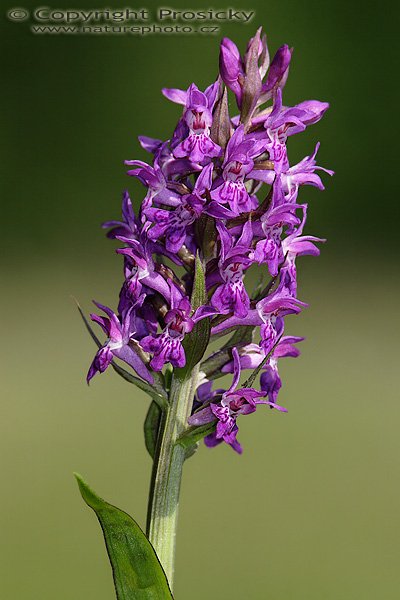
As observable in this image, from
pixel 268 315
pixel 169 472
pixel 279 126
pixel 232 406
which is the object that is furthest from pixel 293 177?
pixel 169 472

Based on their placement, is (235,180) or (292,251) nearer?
(235,180)

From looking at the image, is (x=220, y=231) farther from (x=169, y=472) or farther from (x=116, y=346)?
(x=169, y=472)

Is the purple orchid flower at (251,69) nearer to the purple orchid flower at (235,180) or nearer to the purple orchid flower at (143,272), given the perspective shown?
the purple orchid flower at (235,180)

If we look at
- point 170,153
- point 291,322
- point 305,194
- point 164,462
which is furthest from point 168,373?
point 305,194

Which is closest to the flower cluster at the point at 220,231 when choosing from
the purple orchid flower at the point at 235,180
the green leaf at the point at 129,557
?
the purple orchid flower at the point at 235,180

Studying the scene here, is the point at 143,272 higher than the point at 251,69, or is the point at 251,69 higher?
the point at 251,69

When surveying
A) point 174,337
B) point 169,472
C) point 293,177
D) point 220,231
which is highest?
point 293,177

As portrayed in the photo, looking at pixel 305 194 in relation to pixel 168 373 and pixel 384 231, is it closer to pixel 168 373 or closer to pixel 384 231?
pixel 384 231
